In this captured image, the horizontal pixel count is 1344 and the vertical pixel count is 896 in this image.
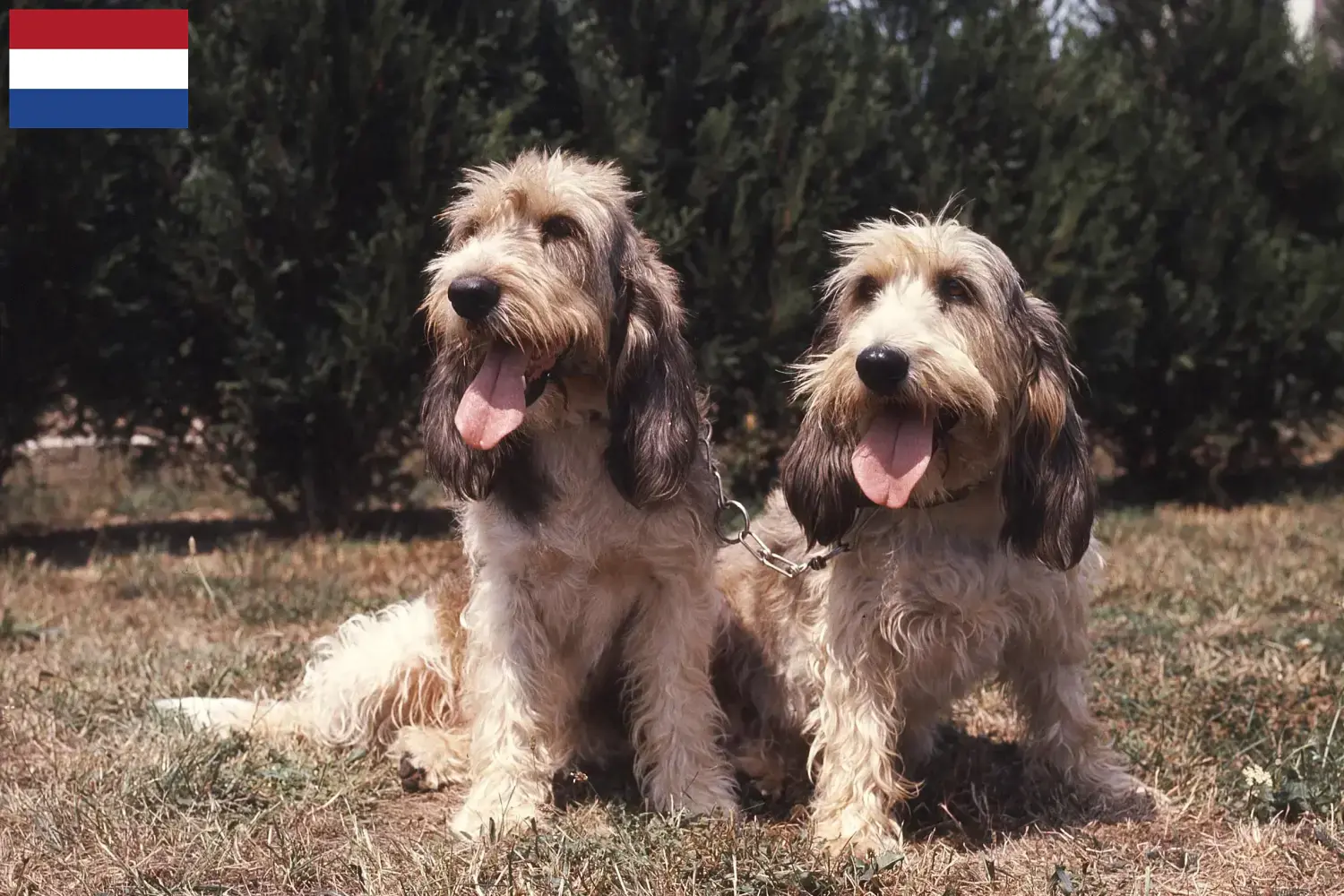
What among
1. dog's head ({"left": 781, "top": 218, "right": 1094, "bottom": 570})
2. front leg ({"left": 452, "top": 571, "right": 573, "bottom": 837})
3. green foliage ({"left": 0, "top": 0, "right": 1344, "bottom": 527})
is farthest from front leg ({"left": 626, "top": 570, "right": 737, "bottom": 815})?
A: green foliage ({"left": 0, "top": 0, "right": 1344, "bottom": 527})

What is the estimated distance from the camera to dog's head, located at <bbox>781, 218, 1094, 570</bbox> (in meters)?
2.97

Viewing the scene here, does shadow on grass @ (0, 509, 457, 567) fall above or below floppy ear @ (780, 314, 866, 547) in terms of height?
below

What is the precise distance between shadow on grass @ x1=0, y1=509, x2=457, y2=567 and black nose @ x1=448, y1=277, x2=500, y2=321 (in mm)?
4872

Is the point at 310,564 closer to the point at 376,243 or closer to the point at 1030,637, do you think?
the point at 376,243

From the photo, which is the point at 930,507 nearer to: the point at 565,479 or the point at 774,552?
the point at 774,552

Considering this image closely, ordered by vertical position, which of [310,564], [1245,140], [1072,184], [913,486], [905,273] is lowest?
[310,564]

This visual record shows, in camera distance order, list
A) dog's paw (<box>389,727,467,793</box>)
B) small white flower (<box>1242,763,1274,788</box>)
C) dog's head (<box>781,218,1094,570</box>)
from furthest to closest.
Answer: dog's paw (<box>389,727,467,793</box>) → small white flower (<box>1242,763,1274,788</box>) → dog's head (<box>781,218,1094,570</box>)

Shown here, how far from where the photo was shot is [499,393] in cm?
317

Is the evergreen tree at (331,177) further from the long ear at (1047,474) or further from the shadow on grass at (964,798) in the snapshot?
the long ear at (1047,474)

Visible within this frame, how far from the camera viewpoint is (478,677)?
3477 mm

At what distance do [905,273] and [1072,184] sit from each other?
5718 mm

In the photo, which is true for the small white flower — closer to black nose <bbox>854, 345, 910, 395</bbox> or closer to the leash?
the leash

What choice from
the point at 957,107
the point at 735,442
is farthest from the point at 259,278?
the point at 957,107

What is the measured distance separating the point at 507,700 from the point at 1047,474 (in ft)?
5.17
